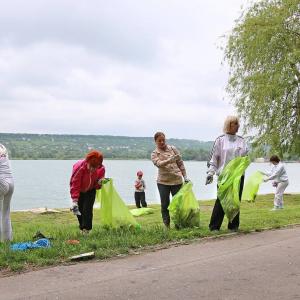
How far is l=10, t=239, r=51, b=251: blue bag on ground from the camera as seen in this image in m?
7.03

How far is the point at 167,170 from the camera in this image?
32.0ft

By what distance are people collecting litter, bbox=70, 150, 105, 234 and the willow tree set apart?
16.3 metres

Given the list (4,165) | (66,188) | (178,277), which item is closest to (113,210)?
(4,165)

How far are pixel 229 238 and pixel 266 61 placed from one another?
1735 centimetres

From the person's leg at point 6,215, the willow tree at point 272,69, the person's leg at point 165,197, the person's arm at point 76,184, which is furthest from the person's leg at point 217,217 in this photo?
the willow tree at point 272,69

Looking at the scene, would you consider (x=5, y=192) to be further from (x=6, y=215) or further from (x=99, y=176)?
(x=99, y=176)

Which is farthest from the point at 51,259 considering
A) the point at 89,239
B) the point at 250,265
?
the point at 250,265

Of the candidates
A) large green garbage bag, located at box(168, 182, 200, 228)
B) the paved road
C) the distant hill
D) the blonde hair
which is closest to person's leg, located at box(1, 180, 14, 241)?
the paved road

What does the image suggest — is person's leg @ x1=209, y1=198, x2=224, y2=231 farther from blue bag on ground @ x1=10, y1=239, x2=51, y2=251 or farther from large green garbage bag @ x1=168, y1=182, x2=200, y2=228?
blue bag on ground @ x1=10, y1=239, x2=51, y2=251

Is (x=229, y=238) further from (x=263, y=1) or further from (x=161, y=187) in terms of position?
(x=263, y=1)

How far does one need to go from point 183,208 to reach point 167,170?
88cm

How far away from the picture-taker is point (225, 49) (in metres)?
25.8

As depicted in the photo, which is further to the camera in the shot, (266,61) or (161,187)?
(266,61)

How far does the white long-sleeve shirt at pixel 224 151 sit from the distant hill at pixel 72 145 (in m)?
64.7
